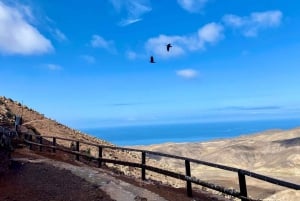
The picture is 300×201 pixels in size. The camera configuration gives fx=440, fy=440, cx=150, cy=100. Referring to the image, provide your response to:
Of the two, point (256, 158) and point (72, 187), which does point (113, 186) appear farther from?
point (256, 158)

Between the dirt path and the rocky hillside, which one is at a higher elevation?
the rocky hillside

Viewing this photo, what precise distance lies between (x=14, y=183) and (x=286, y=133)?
14230cm

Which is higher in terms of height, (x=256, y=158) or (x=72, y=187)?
(x=72, y=187)

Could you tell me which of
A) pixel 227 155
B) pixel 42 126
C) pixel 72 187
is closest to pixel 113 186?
pixel 72 187

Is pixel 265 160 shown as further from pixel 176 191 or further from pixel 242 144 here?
pixel 176 191

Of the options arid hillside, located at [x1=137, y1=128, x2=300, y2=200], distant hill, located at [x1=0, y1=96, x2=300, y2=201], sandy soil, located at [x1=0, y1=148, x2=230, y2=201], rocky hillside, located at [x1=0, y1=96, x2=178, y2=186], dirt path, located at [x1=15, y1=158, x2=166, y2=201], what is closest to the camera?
sandy soil, located at [x1=0, y1=148, x2=230, y2=201]

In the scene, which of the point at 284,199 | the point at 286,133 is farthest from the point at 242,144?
the point at 284,199

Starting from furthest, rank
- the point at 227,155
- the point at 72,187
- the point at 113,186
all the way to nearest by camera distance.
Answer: the point at 227,155 < the point at 113,186 < the point at 72,187

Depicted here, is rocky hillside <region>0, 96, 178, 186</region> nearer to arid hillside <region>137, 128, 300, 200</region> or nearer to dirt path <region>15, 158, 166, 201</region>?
dirt path <region>15, 158, 166, 201</region>

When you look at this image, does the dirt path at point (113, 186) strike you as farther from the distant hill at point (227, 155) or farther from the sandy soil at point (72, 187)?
the distant hill at point (227, 155)

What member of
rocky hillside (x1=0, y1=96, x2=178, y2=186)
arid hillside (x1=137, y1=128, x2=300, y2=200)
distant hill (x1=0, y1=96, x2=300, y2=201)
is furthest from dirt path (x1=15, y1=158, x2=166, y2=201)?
arid hillside (x1=137, y1=128, x2=300, y2=200)

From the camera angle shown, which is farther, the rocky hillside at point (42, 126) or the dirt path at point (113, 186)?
the rocky hillside at point (42, 126)

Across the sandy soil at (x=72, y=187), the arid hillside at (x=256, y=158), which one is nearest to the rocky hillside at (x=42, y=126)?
the sandy soil at (x=72, y=187)

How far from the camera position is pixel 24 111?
49250 mm
